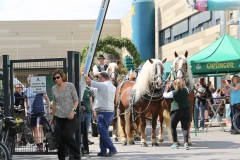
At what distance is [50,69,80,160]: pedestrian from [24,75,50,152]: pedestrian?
2.93ft

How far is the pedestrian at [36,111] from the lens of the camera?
1176 cm

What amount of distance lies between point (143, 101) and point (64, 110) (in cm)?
421

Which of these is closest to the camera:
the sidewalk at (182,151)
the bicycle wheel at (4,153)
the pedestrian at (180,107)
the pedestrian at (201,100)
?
the bicycle wheel at (4,153)

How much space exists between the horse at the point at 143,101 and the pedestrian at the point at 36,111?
3102mm

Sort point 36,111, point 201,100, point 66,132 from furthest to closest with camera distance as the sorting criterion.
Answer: point 201,100
point 36,111
point 66,132

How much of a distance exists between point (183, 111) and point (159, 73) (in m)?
1.12

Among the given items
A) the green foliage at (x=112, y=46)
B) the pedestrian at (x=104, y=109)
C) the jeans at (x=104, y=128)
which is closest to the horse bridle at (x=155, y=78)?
the pedestrian at (x=104, y=109)

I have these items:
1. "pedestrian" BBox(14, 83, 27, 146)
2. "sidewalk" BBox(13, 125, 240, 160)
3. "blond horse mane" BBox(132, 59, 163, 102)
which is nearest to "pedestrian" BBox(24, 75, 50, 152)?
"pedestrian" BBox(14, 83, 27, 146)

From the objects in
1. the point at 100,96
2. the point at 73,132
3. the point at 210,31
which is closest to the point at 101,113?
the point at 100,96

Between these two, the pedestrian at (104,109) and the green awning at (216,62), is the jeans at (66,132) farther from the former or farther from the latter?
the green awning at (216,62)

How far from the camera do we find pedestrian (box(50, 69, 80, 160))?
35.2ft

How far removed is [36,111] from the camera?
1205cm

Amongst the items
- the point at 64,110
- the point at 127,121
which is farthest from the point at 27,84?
the point at 127,121

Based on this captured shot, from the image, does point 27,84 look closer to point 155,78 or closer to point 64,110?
point 64,110
